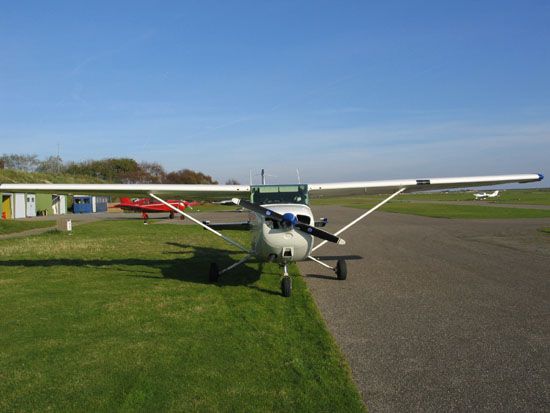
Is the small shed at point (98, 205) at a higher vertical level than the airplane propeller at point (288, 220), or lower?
lower

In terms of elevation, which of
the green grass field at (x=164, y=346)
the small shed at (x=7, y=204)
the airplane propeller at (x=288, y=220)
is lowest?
the green grass field at (x=164, y=346)

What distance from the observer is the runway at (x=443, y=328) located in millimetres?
4422

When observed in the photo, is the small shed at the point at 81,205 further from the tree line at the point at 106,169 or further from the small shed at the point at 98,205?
the tree line at the point at 106,169

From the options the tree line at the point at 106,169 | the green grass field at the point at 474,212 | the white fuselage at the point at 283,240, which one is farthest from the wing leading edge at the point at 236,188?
the tree line at the point at 106,169

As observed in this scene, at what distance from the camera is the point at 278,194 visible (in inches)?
405

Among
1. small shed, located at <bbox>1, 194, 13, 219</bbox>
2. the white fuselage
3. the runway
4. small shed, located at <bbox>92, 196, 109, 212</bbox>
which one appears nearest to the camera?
the runway

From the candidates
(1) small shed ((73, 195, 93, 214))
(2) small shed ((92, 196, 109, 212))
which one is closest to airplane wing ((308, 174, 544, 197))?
(1) small shed ((73, 195, 93, 214))

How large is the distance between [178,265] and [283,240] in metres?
5.78

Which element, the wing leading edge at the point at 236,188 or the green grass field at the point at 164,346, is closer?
the green grass field at the point at 164,346

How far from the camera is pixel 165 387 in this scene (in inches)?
177

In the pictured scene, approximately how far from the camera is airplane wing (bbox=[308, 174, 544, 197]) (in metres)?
11.6

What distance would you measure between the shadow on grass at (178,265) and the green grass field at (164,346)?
4.9 inches

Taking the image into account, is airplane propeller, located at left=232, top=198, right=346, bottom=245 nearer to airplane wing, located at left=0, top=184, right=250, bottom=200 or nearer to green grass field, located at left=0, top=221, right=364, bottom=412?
green grass field, located at left=0, top=221, right=364, bottom=412

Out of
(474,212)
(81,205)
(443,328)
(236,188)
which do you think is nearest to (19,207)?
(81,205)
